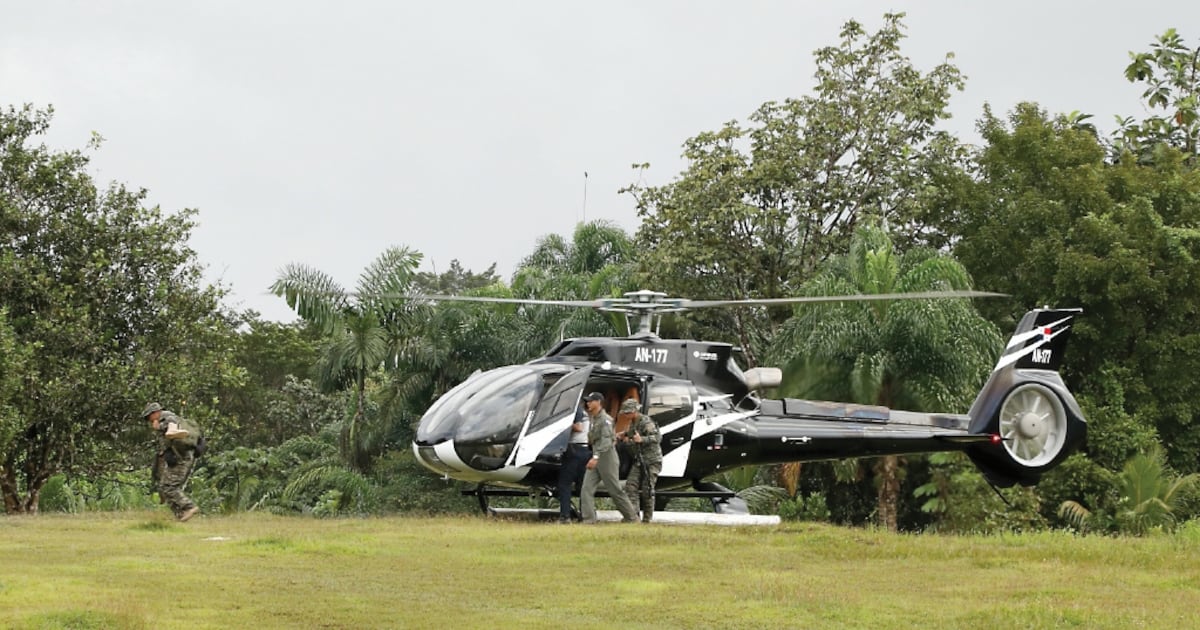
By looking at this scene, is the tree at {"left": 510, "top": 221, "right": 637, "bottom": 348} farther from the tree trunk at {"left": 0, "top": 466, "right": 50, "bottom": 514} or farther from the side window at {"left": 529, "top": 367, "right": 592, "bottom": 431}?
the side window at {"left": 529, "top": 367, "right": 592, "bottom": 431}

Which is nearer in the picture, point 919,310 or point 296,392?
point 919,310

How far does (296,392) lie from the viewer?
154 feet

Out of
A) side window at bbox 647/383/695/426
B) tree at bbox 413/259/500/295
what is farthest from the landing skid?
tree at bbox 413/259/500/295

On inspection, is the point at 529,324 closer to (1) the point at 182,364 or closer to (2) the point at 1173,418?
(1) the point at 182,364

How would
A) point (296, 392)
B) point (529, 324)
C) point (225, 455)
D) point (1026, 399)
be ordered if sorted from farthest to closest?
point (296, 392) < point (225, 455) < point (529, 324) < point (1026, 399)

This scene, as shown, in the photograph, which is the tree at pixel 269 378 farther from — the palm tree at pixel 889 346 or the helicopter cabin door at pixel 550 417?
the helicopter cabin door at pixel 550 417

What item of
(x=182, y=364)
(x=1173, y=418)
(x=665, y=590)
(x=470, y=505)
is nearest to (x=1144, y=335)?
(x=1173, y=418)

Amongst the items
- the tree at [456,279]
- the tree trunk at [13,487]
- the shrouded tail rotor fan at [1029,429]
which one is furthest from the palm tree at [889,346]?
the tree at [456,279]

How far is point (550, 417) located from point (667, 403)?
5.07 feet

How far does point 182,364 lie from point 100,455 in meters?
2.22

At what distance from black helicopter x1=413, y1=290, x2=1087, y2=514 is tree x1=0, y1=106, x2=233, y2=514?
8.21 metres

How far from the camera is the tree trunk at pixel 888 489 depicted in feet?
90.4

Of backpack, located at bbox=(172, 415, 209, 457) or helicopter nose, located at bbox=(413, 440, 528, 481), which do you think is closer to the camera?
backpack, located at bbox=(172, 415, 209, 457)

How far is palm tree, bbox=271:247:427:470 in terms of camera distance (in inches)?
1144
